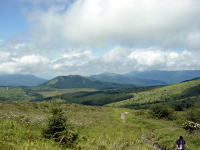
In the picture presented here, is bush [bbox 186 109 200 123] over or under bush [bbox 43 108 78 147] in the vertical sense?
under

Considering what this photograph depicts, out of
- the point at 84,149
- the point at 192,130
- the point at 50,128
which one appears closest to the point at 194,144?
the point at 192,130

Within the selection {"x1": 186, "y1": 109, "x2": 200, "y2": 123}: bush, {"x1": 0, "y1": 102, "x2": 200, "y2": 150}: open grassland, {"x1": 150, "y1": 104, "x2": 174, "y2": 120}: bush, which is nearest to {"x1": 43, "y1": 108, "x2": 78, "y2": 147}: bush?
{"x1": 0, "y1": 102, "x2": 200, "y2": 150}: open grassland

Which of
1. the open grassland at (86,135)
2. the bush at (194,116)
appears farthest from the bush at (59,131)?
the bush at (194,116)

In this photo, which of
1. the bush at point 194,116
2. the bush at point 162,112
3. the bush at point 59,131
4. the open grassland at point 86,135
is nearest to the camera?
the open grassland at point 86,135

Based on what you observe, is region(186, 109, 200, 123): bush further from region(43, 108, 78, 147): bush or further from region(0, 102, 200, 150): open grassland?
region(43, 108, 78, 147): bush

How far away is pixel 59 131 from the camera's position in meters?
19.5

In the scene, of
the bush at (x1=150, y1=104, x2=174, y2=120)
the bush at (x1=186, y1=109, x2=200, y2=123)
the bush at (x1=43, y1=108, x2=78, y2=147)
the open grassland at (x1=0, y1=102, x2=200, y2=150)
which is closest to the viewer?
the open grassland at (x1=0, y1=102, x2=200, y2=150)

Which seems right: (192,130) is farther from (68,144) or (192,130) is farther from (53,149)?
(53,149)

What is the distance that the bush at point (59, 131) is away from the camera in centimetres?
1834

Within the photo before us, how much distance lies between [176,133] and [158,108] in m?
35.5

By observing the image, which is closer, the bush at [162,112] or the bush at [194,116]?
the bush at [194,116]

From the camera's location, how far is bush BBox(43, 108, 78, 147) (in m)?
18.3

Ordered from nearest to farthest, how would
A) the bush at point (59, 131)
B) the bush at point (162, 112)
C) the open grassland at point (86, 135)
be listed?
1. the open grassland at point (86, 135)
2. the bush at point (59, 131)
3. the bush at point (162, 112)

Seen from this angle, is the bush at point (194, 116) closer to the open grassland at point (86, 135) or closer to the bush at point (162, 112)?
the bush at point (162, 112)
